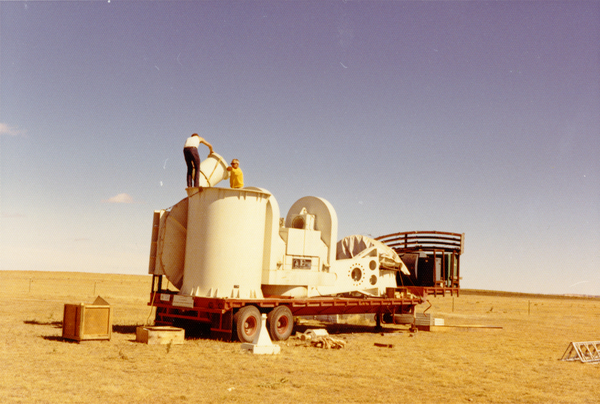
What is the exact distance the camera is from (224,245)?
15258 mm

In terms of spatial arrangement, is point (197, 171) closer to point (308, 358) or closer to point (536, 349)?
point (308, 358)

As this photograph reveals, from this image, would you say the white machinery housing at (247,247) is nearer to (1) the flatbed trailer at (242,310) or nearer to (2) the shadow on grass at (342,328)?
(1) the flatbed trailer at (242,310)

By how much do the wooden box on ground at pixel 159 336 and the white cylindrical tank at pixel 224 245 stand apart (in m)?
1.46

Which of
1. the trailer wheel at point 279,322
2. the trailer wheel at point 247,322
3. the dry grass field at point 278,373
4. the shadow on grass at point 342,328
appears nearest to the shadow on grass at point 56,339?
the dry grass field at point 278,373

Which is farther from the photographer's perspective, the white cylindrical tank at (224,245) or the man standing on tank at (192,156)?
the man standing on tank at (192,156)

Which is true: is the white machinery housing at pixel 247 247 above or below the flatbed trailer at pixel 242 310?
above

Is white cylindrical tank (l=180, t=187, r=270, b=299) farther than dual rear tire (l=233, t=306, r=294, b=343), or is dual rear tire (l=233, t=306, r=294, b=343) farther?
white cylindrical tank (l=180, t=187, r=270, b=299)

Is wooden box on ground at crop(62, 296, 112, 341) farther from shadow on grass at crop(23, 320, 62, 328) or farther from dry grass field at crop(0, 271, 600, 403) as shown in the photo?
shadow on grass at crop(23, 320, 62, 328)

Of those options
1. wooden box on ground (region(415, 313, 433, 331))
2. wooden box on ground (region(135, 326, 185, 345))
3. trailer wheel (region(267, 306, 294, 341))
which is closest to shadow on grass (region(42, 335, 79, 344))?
wooden box on ground (region(135, 326, 185, 345))

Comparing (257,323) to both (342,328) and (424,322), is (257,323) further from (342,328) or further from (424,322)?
(424,322)

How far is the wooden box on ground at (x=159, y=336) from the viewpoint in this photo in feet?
45.0

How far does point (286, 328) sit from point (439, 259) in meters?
9.13

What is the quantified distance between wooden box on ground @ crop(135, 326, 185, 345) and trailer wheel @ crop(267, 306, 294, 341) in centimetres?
264

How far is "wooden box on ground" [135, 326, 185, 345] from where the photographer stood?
539 inches
